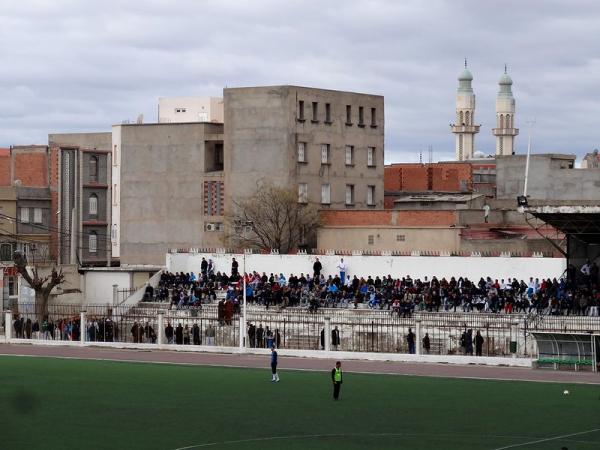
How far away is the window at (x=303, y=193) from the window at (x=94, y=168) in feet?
92.4

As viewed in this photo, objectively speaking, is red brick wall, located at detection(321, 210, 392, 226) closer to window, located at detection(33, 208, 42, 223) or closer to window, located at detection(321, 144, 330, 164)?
window, located at detection(321, 144, 330, 164)

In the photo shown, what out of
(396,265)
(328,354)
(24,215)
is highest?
(24,215)

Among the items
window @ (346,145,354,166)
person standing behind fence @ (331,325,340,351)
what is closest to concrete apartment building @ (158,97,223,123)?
window @ (346,145,354,166)

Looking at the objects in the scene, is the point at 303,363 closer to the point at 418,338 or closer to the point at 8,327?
the point at 418,338

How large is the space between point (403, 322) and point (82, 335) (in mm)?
15473

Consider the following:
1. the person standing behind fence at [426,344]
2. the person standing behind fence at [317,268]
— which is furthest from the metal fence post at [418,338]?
the person standing behind fence at [317,268]

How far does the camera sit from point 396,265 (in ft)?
241

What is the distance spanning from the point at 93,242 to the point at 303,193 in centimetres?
2842

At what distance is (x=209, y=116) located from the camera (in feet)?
408

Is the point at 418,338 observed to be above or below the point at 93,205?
below

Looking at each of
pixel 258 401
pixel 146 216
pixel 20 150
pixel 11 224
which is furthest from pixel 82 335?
pixel 20 150

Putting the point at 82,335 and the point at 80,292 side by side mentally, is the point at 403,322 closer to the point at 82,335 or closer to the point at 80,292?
the point at 82,335

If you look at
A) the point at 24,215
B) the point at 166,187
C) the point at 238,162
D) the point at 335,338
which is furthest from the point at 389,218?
the point at 24,215

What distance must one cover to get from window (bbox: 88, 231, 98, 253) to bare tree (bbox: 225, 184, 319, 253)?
26444mm
